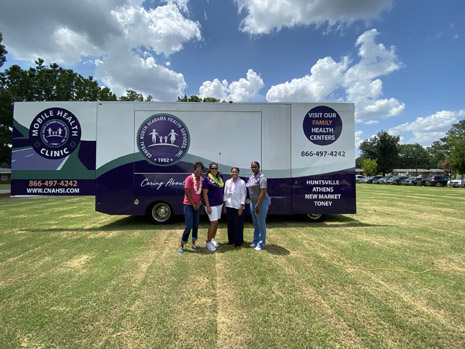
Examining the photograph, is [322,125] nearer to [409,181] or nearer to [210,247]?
[210,247]

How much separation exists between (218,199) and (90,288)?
2.47 meters

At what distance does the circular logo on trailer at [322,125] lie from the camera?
657 cm

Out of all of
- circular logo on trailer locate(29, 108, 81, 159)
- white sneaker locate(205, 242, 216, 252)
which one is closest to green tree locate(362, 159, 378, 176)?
white sneaker locate(205, 242, 216, 252)

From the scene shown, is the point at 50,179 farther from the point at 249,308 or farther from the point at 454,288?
the point at 454,288

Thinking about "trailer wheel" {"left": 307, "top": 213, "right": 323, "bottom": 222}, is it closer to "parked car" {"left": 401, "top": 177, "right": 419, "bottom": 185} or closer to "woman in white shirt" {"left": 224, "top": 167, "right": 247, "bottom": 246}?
"woman in white shirt" {"left": 224, "top": 167, "right": 247, "bottom": 246}

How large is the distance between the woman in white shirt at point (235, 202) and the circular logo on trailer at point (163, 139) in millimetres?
2236

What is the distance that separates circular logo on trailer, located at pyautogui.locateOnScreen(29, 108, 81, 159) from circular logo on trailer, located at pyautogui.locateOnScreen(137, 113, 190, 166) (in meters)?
1.94

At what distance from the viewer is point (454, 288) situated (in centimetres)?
318

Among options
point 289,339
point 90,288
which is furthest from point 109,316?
point 289,339

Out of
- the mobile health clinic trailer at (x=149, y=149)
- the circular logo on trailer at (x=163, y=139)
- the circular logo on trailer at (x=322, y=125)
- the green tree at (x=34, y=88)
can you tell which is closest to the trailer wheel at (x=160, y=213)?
the mobile health clinic trailer at (x=149, y=149)

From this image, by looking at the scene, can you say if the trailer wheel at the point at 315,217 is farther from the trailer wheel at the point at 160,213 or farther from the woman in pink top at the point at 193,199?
the trailer wheel at the point at 160,213

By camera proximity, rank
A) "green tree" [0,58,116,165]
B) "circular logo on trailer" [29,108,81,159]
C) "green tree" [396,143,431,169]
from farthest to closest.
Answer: "green tree" [396,143,431,169]
"green tree" [0,58,116,165]
"circular logo on trailer" [29,108,81,159]

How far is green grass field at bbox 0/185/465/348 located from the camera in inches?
88.9

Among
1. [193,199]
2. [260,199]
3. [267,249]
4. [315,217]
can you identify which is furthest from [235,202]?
[315,217]
